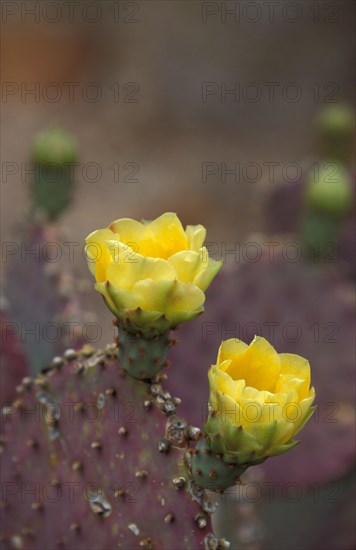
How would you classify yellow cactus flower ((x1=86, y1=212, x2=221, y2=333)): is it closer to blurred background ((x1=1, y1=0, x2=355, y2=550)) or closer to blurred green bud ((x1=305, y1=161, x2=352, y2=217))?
blurred green bud ((x1=305, y1=161, x2=352, y2=217))

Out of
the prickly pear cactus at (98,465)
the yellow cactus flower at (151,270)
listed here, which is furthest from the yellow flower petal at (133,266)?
the prickly pear cactus at (98,465)

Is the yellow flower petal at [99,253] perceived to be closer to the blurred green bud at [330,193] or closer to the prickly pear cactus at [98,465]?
the prickly pear cactus at [98,465]

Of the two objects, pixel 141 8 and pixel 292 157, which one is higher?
pixel 141 8

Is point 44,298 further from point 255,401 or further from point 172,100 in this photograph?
point 172,100

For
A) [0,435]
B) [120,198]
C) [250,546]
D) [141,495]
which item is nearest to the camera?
[141,495]

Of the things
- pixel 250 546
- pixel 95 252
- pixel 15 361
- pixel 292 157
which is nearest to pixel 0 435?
pixel 15 361

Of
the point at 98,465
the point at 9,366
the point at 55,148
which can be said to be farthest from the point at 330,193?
the point at 98,465

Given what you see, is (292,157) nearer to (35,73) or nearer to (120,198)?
(120,198)

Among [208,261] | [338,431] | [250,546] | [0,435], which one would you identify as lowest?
[250,546]
